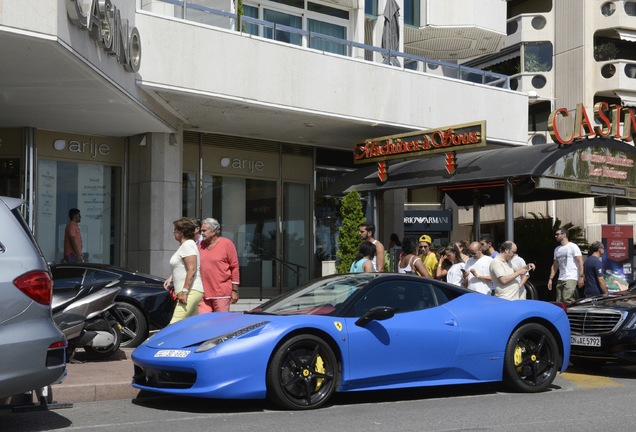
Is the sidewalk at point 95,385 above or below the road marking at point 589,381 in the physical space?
above

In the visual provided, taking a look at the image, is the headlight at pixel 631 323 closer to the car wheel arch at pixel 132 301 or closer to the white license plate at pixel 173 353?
the white license plate at pixel 173 353

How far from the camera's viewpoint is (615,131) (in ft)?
65.8

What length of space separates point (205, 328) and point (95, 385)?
4.24ft

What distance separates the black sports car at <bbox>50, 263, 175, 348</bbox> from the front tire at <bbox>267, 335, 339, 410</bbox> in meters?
5.02

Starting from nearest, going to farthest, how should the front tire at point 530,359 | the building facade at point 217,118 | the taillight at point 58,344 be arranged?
the taillight at point 58,344 < the front tire at point 530,359 < the building facade at point 217,118

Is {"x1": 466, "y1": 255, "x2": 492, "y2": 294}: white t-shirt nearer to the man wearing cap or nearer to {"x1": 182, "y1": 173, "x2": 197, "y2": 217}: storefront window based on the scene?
the man wearing cap

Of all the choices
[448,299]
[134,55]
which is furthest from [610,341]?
[134,55]

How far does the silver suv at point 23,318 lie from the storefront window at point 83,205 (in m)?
12.4

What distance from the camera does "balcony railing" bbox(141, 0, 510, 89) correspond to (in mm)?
17500

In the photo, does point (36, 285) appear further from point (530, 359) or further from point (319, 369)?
point (530, 359)

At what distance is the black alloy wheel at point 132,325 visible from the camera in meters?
12.7

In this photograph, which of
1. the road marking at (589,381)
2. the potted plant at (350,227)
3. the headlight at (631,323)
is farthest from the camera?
the potted plant at (350,227)

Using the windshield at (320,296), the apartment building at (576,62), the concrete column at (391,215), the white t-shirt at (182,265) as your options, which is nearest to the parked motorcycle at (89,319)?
the white t-shirt at (182,265)

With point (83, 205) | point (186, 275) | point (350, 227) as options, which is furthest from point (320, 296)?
point (350, 227)
